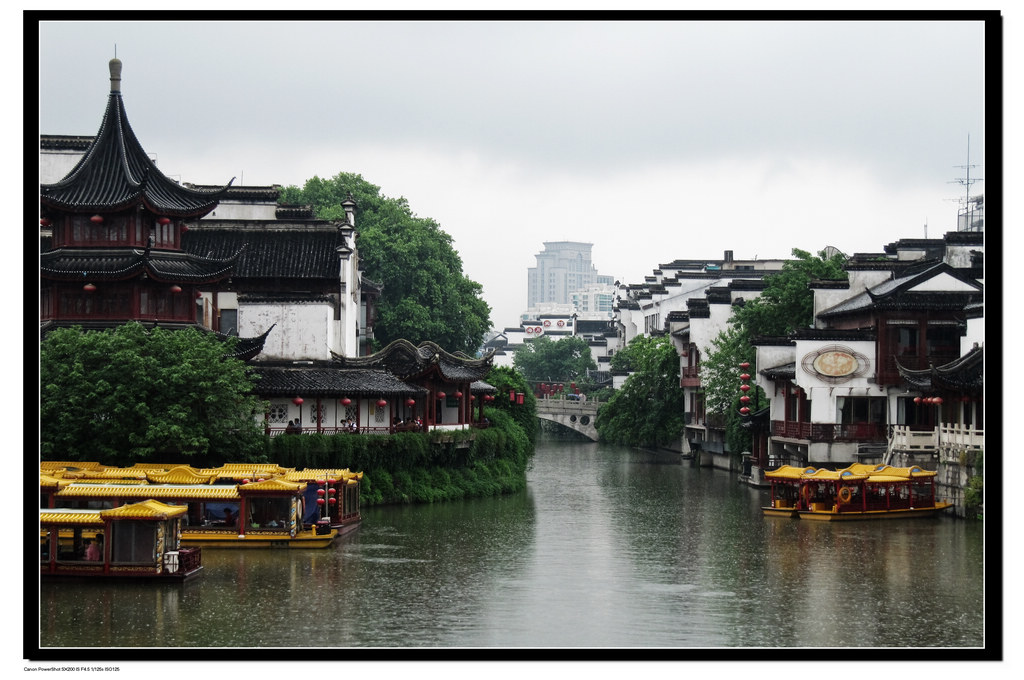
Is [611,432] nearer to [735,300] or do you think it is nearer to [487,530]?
[735,300]

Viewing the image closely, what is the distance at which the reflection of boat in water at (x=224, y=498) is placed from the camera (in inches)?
1276

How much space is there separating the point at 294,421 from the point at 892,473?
1757 cm

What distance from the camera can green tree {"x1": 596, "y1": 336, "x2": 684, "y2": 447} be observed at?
7094cm

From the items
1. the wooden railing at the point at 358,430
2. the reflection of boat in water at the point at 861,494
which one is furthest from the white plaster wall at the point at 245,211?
the reflection of boat in water at the point at 861,494

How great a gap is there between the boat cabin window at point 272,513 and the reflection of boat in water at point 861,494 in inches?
568

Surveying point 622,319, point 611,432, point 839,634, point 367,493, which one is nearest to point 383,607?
point 839,634

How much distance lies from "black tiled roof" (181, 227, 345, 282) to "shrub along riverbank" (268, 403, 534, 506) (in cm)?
877

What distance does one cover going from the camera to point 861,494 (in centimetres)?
4072

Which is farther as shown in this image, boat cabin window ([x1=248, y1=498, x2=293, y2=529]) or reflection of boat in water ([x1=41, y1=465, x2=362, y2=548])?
boat cabin window ([x1=248, y1=498, x2=293, y2=529])

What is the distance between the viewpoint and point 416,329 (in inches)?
2867

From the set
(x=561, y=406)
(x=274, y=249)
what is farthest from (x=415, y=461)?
(x=561, y=406)

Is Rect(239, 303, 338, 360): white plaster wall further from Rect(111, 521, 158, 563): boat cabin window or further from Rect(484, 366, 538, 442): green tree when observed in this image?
Rect(111, 521, 158, 563): boat cabin window

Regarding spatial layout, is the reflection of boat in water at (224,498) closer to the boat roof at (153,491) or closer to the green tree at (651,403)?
the boat roof at (153,491)

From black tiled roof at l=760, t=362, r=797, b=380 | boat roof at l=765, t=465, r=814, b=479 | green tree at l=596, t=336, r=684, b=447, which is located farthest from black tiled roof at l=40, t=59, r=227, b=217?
green tree at l=596, t=336, r=684, b=447
